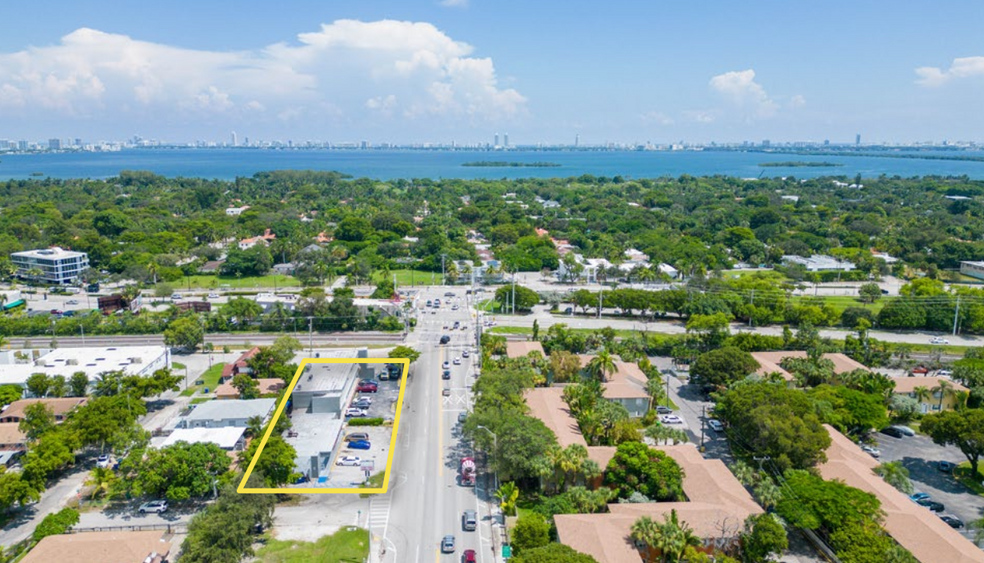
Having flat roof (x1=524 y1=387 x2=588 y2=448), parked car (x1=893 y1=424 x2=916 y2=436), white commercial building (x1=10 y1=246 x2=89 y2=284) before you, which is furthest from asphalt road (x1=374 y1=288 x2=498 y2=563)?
white commercial building (x1=10 y1=246 x2=89 y2=284)

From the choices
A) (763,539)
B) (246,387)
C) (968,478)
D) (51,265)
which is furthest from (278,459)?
(51,265)

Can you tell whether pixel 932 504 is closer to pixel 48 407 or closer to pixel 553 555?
pixel 553 555

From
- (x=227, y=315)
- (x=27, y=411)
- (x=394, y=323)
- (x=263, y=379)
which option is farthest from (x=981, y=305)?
(x=27, y=411)

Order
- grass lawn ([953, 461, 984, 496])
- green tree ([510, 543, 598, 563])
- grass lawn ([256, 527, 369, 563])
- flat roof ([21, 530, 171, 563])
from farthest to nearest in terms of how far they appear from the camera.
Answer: grass lawn ([953, 461, 984, 496]) < grass lawn ([256, 527, 369, 563]) < flat roof ([21, 530, 171, 563]) < green tree ([510, 543, 598, 563])

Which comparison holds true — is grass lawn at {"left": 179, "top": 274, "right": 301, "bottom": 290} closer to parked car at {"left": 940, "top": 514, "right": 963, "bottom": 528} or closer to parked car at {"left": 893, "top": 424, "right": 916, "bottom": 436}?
parked car at {"left": 893, "top": 424, "right": 916, "bottom": 436}

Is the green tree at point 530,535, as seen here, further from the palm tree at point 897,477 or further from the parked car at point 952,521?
the parked car at point 952,521

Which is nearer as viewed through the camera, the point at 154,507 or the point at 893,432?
the point at 154,507

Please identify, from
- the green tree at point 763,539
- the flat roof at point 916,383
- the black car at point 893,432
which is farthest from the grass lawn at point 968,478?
the green tree at point 763,539
